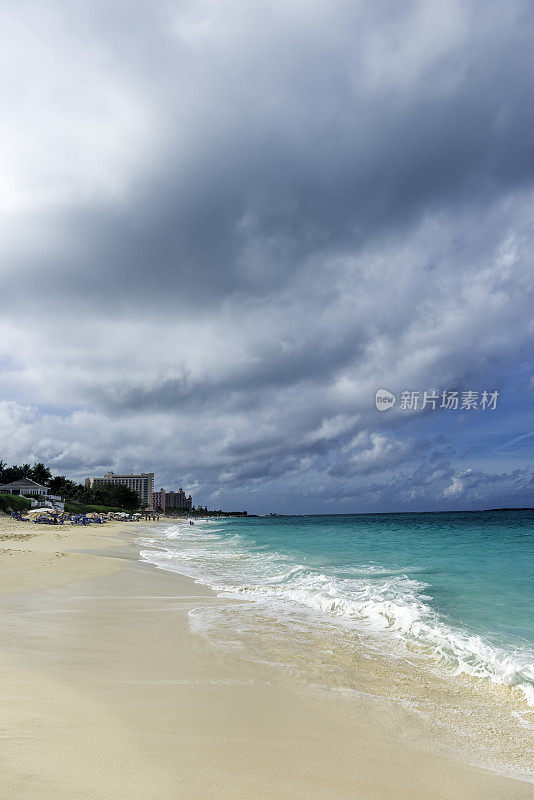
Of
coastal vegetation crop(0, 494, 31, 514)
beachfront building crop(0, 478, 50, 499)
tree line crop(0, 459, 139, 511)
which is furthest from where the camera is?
tree line crop(0, 459, 139, 511)

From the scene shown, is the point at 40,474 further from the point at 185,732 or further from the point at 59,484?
the point at 185,732

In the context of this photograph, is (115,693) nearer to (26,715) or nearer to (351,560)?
(26,715)

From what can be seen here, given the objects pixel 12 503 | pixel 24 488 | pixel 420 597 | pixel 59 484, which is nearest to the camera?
pixel 420 597

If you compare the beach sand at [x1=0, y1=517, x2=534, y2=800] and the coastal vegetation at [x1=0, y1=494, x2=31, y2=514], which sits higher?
the beach sand at [x1=0, y1=517, x2=534, y2=800]

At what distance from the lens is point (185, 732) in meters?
3.90

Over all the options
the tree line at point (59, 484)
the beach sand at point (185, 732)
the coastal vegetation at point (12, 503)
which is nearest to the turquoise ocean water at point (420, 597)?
the beach sand at point (185, 732)

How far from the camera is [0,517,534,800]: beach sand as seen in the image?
3061 millimetres

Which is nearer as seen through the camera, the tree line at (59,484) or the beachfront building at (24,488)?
the beachfront building at (24,488)

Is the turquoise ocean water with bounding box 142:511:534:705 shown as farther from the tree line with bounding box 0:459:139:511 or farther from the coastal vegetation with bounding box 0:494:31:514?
the tree line with bounding box 0:459:139:511

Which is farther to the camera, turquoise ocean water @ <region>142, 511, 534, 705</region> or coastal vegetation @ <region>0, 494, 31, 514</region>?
coastal vegetation @ <region>0, 494, 31, 514</region>

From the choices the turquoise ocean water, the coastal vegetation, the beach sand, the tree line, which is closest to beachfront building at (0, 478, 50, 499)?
the tree line

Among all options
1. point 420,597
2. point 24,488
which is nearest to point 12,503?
point 24,488

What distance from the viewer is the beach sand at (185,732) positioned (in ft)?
10.0

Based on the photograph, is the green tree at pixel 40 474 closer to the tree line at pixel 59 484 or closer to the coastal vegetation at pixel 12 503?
the tree line at pixel 59 484
